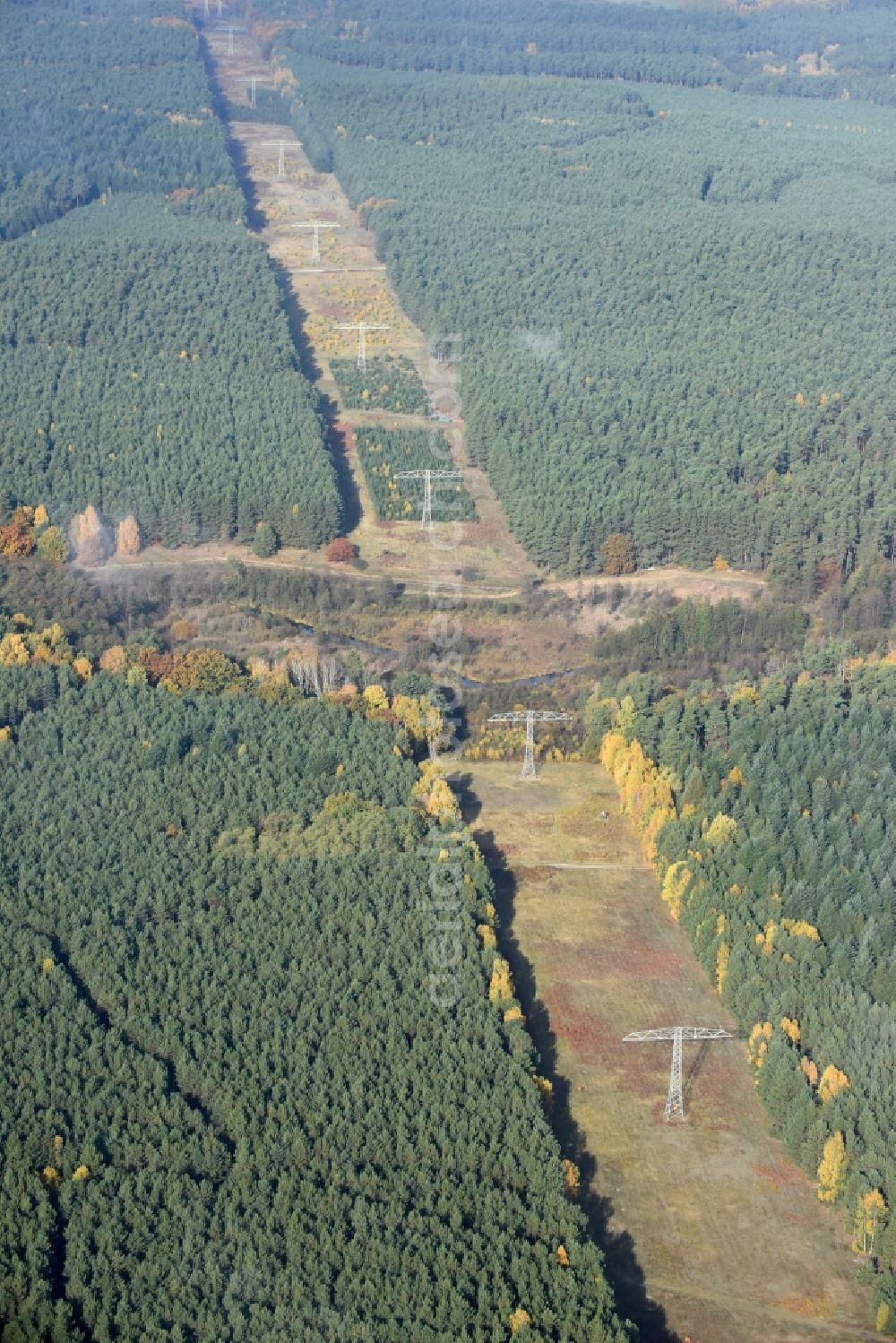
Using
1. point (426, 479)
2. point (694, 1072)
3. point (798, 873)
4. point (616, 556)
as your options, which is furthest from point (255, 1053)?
point (426, 479)

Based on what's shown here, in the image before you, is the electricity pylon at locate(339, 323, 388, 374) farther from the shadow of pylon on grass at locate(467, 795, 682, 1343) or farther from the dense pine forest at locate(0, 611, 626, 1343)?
the shadow of pylon on grass at locate(467, 795, 682, 1343)

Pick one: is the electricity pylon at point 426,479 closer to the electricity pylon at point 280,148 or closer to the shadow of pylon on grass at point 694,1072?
the shadow of pylon on grass at point 694,1072

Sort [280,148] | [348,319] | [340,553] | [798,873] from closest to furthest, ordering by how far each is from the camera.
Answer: [798,873], [340,553], [348,319], [280,148]

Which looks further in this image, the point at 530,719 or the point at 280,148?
the point at 280,148

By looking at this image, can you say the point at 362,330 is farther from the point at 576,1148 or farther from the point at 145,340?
the point at 576,1148

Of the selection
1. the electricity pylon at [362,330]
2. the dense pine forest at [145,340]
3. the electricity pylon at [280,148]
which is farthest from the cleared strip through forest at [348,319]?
the dense pine forest at [145,340]

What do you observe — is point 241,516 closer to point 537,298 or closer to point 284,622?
point 284,622

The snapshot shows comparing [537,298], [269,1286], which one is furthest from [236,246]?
[269,1286]
